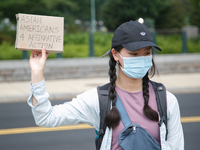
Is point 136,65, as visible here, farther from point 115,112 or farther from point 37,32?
point 37,32

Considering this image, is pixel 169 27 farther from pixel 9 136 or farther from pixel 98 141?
pixel 98 141

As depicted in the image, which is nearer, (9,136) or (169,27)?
(9,136)

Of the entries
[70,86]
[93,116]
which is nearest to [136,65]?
[93,116]

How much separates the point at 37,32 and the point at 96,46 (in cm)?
1339

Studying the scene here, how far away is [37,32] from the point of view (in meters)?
2.20

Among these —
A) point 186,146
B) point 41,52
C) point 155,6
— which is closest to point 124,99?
point 41,52

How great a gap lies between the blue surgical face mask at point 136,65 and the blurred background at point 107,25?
9.48m

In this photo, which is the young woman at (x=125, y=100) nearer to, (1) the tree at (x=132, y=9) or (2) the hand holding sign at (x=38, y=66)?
(2) the hand holding sign at (x=38, y=66)

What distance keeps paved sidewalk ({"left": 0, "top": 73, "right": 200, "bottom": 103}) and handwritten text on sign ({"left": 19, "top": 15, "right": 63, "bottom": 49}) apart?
7443mm

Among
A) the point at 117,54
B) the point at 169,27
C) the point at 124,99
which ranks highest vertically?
the point at 117,54

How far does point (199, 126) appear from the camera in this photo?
654 cm

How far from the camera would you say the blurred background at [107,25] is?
581 inches

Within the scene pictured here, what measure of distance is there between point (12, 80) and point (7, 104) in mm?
3291

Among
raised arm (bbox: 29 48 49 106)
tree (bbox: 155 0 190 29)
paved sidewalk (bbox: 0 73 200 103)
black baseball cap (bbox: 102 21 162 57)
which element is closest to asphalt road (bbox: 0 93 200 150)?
paved sidewalk (bbox: 0 73 200 103)
